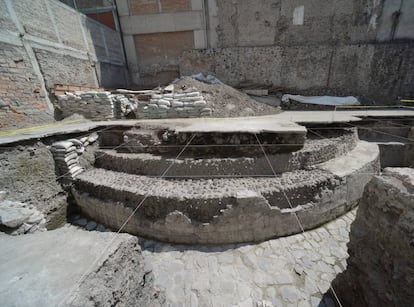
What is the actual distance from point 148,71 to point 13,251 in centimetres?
1270

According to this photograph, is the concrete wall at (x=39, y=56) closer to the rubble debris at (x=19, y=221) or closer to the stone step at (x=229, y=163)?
the rubble debris at (x=19, y=221)

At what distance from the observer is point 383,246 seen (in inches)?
76.5

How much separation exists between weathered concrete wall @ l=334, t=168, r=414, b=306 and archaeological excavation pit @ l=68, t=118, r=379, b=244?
50.4 inches

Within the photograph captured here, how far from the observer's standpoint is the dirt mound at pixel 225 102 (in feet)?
24.7

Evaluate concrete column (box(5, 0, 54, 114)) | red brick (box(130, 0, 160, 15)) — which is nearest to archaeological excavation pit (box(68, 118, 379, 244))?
concrete column (box(5, 0, 54, 114))

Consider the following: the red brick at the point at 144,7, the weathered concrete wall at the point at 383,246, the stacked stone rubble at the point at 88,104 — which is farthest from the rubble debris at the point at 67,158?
the red brick at the point at 144,7

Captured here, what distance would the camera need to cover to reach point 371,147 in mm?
5238

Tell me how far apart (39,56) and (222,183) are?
8357mm

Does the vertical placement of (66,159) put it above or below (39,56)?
below

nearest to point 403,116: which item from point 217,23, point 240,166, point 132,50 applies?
point 240,166

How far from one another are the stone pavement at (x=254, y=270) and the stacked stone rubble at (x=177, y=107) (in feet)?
16.2

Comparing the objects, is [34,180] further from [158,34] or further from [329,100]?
[329,100]

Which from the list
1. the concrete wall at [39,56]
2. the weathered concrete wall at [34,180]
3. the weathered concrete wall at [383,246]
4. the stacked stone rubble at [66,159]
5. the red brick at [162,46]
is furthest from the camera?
the red brick at [162,46]

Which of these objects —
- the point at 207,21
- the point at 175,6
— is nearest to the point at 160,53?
the point at 175,6
